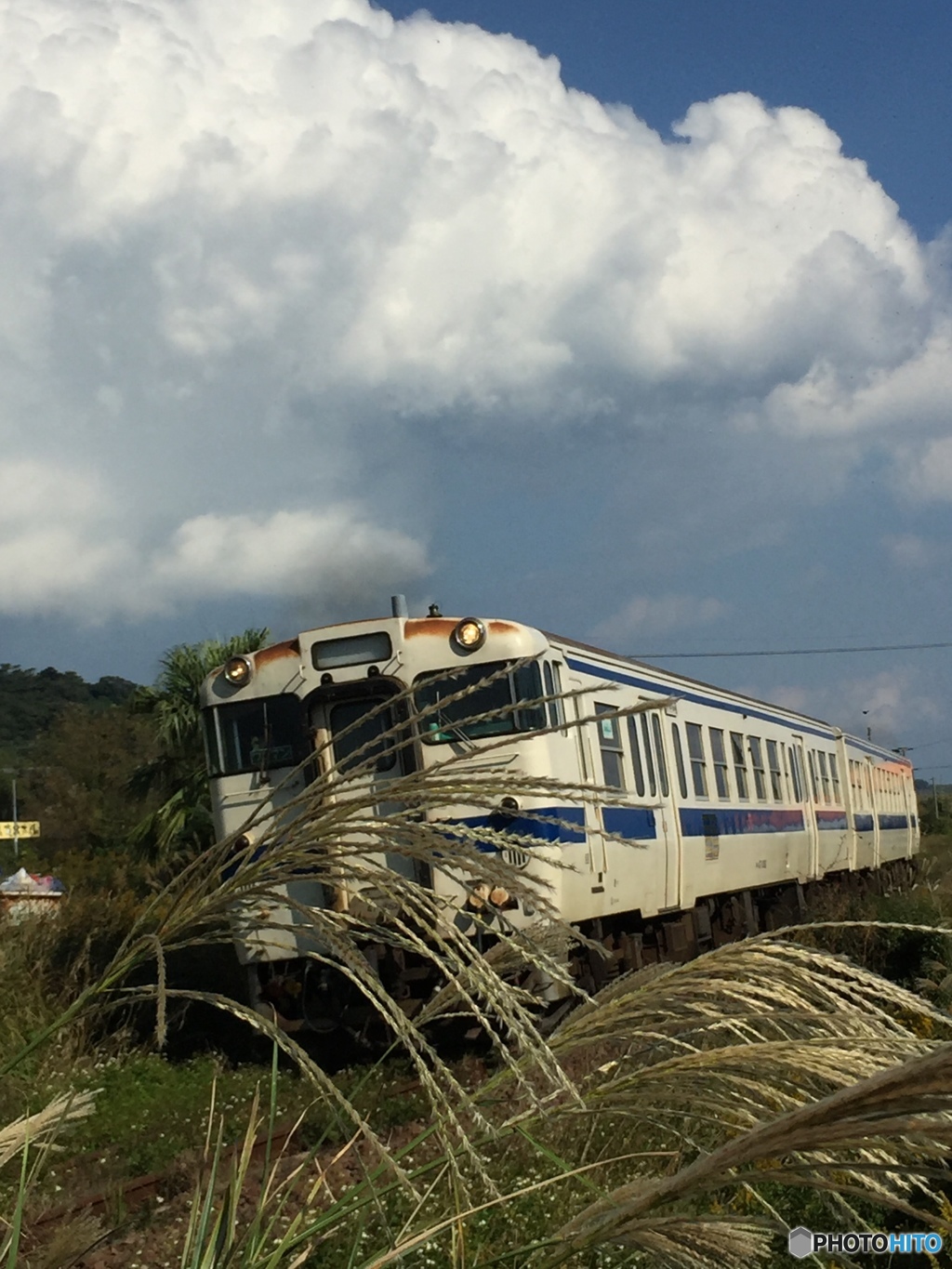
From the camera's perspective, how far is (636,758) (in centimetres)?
1241

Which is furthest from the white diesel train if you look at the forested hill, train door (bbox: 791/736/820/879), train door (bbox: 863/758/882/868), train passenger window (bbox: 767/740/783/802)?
the forested hill

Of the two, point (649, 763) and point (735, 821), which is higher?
point (649, 763)

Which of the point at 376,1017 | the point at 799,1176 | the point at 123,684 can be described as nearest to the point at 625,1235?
the point at 799,1176

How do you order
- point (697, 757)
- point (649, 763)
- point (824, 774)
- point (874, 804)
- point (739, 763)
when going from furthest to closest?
point (874, 804), point (824, 774), point (739, 763), point (697, 757), point (649, 763)

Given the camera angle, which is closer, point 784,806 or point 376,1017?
point 376,1017

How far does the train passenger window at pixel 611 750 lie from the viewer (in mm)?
11688

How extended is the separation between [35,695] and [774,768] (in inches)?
2968

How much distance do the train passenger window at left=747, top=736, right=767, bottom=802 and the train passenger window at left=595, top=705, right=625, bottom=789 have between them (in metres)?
4.91

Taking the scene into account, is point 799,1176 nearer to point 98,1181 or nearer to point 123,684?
point 98,1181

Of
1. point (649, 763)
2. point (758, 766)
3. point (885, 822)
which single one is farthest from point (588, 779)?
point (885, 822)

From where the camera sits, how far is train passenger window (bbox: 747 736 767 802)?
658 inches

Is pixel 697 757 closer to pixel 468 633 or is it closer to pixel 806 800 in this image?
pixel 468 633

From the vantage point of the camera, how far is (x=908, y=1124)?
1282 mm

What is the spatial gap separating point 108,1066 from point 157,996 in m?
10.0
